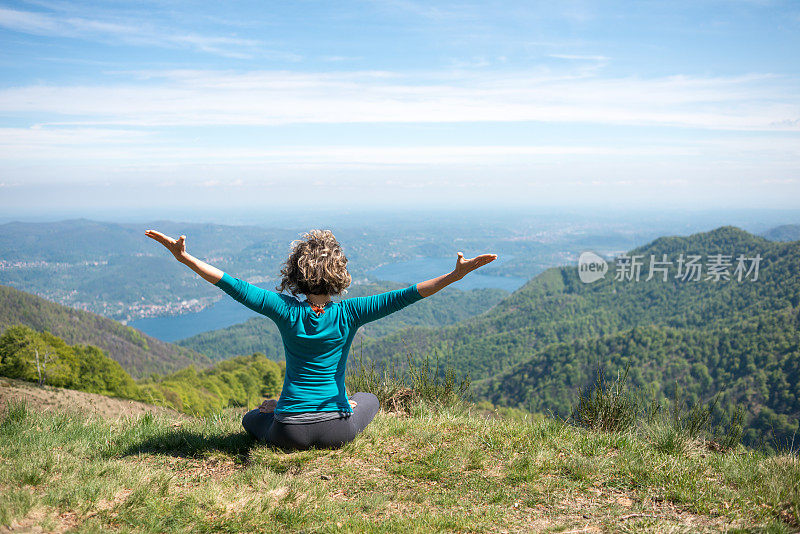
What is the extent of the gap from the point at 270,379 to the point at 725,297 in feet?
331

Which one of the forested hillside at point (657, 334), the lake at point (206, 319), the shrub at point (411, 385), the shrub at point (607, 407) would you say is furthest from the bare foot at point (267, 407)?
the lake at point (206, 319)

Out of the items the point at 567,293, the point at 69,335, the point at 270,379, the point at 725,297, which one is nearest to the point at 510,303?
the point at 567,293

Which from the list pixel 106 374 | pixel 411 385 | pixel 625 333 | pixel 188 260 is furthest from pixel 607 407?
pixel 625 333

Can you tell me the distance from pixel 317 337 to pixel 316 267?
1.46ft

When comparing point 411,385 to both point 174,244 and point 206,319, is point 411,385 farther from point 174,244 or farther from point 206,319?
point 206,319

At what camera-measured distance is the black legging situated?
297cm

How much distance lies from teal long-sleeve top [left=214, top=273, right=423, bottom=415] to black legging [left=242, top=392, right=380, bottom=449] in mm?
102

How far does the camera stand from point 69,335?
76.9 meters

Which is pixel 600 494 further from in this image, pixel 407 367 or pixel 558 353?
pixel 558 353

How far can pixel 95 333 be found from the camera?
274ft

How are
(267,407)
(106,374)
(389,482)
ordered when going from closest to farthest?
(389,482), (267,407), (106,374)

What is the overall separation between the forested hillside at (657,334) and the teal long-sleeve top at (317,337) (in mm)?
19992

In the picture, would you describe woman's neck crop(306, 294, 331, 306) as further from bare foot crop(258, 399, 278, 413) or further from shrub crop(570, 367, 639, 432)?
shrub crop(570, 367, 639, 432)

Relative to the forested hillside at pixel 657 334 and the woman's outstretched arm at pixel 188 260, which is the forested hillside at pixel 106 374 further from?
the forested hillside at pixel 657 334
